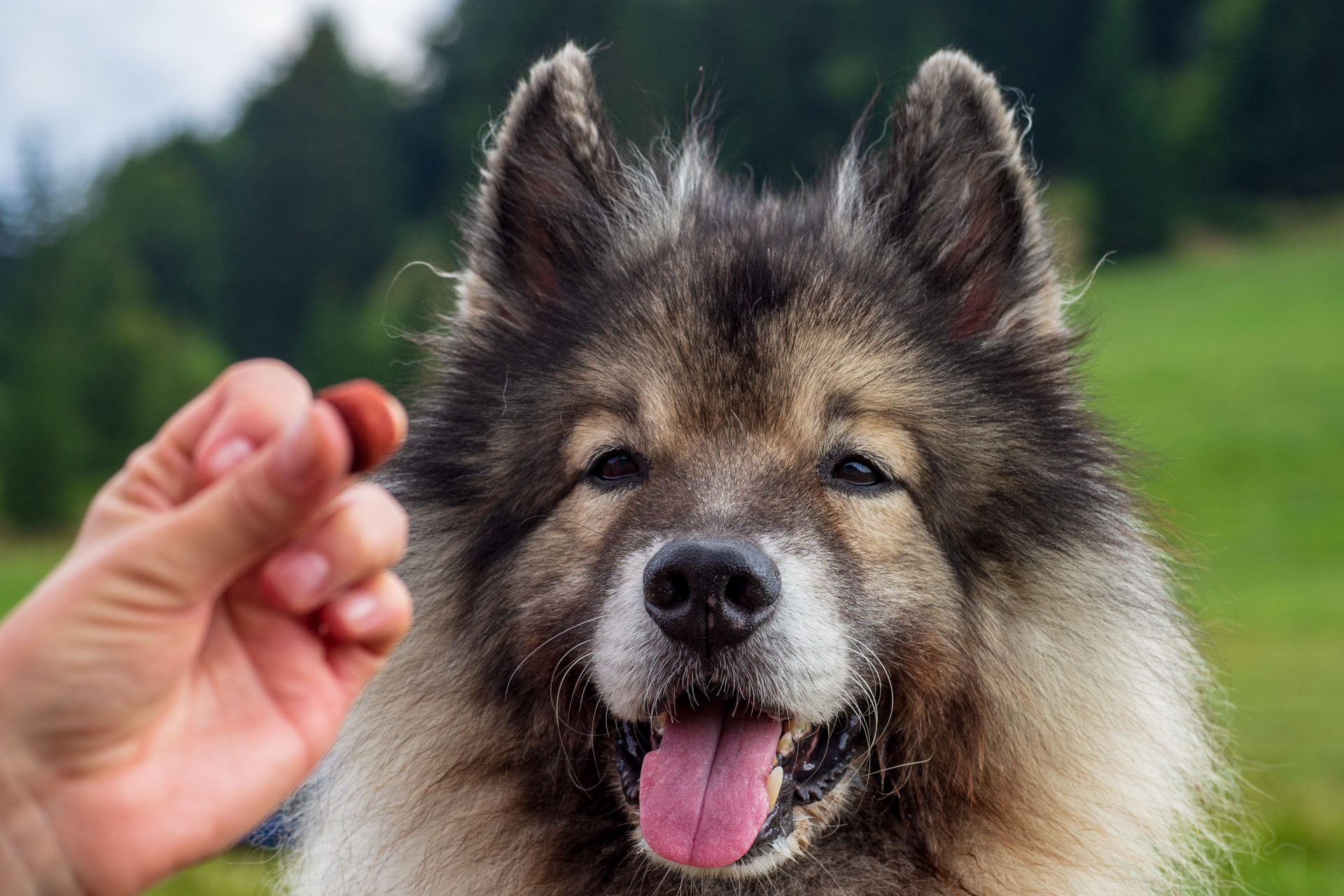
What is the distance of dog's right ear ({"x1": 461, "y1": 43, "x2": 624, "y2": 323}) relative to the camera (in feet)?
13.5

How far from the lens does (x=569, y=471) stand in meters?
3.65

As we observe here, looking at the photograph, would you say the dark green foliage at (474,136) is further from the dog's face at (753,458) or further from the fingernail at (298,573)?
the fingernail at (298,573)

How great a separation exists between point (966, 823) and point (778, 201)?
2151 mm

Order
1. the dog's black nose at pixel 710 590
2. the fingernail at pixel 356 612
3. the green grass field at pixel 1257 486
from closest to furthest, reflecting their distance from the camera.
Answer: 1. the fingernail at pixel 356 612
2. the dog's black nose at pixel 710 590
3. the green grass field at pixel 1257 486

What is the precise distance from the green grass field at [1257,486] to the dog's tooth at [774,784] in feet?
5.62

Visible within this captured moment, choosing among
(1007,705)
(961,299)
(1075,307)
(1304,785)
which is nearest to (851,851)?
(1007,705)

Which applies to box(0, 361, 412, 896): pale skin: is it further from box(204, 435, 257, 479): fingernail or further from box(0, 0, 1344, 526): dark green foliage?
box(0, 0, 1344, 526): dark green foliage

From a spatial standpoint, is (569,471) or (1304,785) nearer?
(569,471)

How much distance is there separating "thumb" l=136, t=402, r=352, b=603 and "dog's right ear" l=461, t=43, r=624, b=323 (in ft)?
7.89

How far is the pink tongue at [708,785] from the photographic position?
3.13 meters

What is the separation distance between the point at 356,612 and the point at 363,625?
2 centimetres

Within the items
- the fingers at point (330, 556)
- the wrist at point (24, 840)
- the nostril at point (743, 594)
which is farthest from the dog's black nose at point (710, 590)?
the wrist at point (24, 840)

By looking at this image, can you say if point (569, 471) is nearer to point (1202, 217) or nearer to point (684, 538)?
point (684, 538)

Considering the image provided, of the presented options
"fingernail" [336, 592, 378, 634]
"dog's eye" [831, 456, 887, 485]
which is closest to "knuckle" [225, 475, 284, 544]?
"fingernail" [336, 592, 378, 634]
